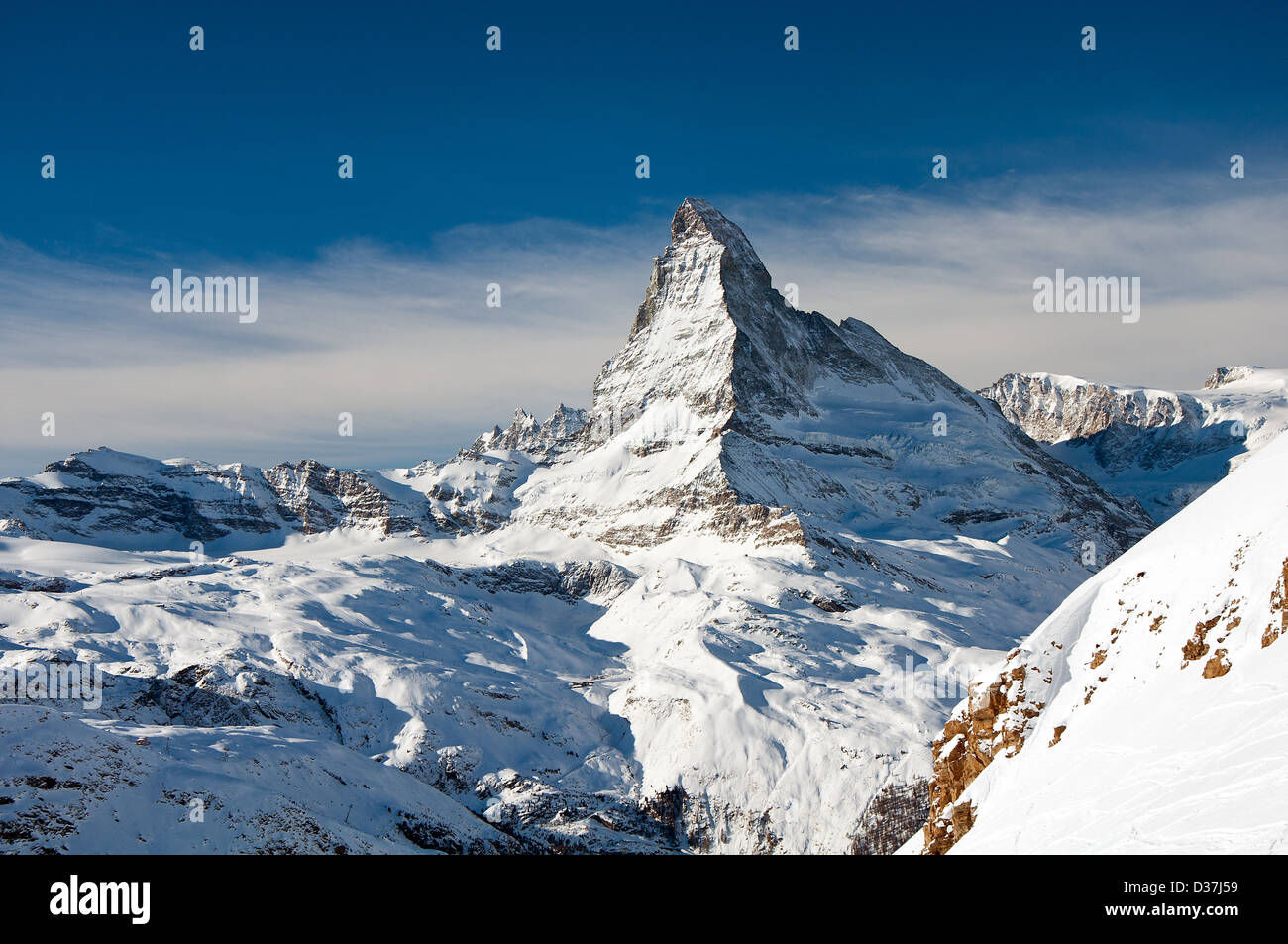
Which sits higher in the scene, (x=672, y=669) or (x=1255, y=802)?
(x=1255, y=802)

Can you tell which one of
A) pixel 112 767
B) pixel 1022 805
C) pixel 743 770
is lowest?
pixel 743 770

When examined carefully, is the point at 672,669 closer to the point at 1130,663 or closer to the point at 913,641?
the point at 913,641
